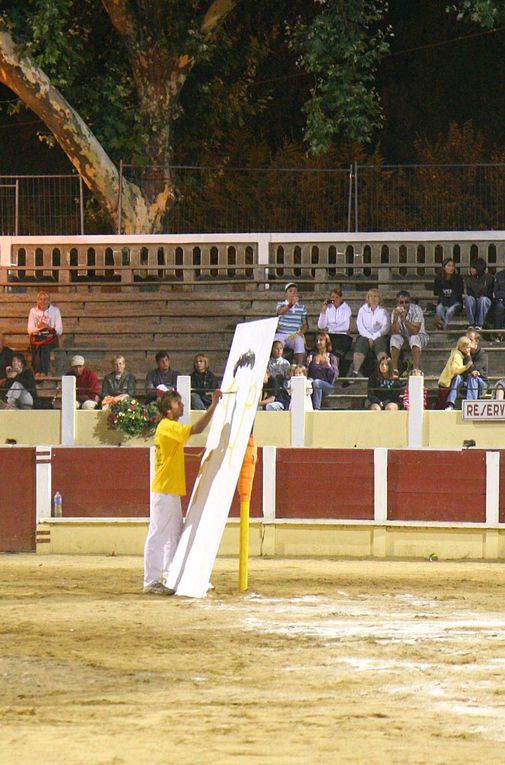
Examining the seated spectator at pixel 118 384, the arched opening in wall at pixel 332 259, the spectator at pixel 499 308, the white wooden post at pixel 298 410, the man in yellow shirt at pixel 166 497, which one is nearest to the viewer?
the man in yellow shirt at pixel 166 497

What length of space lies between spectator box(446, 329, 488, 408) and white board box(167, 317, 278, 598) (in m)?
5.25

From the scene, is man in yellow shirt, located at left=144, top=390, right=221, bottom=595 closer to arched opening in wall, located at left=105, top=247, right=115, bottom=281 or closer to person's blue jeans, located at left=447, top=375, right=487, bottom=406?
person's blue jeans, located at left=447, top=375, right=487, bottom=406

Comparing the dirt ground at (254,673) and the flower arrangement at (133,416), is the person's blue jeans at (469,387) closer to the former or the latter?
the flower arrangement at (133,416)

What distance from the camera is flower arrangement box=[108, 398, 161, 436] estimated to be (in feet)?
50.0

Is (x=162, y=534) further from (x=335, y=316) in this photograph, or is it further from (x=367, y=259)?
(x=367, y=259)

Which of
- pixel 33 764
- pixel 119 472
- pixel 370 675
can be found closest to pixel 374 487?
pixel 119 472

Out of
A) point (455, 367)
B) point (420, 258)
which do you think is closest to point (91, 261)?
point (420, 258)

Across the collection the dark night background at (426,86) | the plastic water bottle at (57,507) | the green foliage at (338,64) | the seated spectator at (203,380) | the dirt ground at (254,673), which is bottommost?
the dirt ground at (254,673)

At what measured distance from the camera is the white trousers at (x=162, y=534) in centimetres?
1057

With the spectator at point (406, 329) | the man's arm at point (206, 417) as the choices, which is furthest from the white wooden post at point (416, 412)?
the man's arm at point (206, 417)

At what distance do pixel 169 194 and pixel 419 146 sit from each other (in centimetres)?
1179

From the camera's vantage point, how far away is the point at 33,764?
231 inches

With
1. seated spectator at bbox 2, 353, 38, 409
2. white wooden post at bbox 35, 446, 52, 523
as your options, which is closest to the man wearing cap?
seated spectator at bbox 2, 353, 38, 409

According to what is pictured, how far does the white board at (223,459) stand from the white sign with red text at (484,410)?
190 inches
